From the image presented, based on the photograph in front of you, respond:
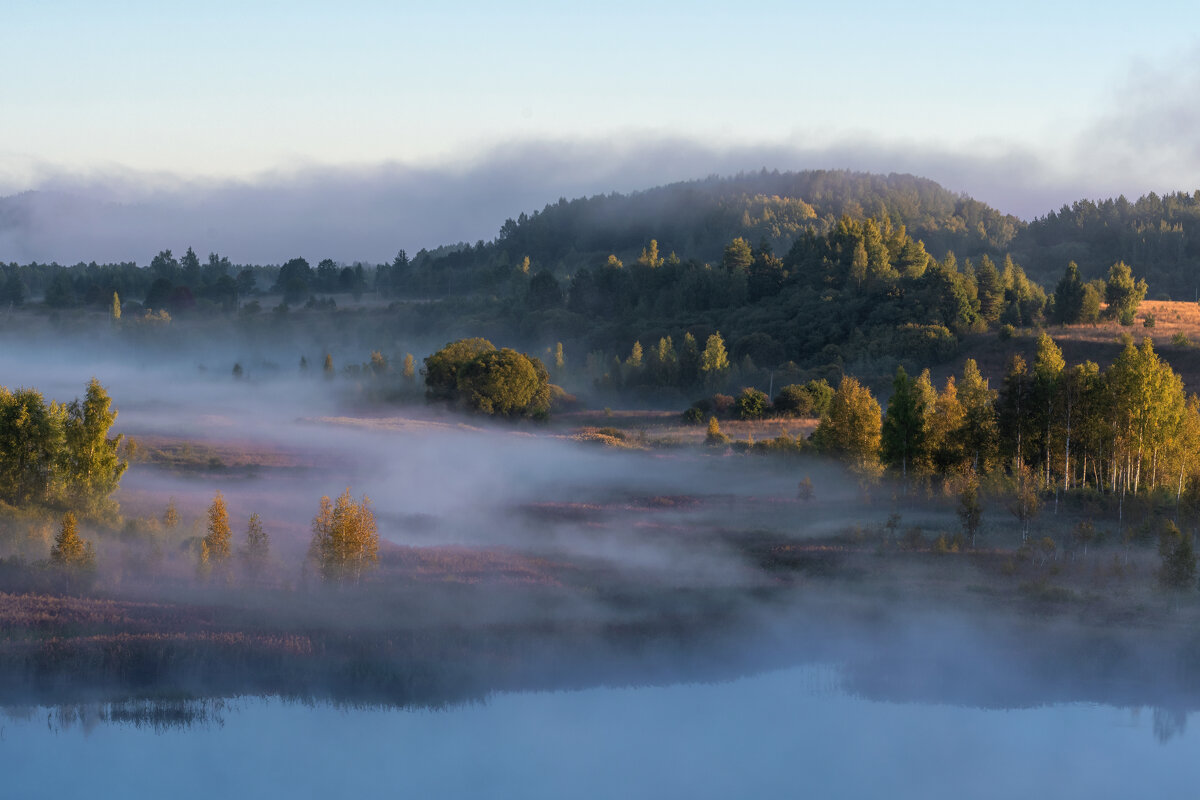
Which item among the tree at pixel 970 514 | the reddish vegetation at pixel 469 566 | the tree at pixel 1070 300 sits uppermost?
the tree at pixel 1070 300

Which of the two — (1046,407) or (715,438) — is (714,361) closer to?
(715,438)

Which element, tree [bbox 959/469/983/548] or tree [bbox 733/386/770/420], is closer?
tree [bbox 959/469/983/548]

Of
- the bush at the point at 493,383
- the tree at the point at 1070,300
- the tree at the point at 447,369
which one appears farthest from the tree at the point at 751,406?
the tree at the point at 1070,300

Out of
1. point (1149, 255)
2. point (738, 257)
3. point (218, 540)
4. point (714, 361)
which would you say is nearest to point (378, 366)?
point (714, 361)

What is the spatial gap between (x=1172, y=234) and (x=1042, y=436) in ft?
520

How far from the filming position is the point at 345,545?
113 feet

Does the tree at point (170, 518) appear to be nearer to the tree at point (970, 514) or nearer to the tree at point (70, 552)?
the tree at point (70, 552)

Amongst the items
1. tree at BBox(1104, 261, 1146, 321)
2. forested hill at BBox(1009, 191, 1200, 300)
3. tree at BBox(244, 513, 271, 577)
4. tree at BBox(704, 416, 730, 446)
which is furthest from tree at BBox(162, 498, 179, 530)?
forested hill at BBox(1009, 191, 1200, 300)

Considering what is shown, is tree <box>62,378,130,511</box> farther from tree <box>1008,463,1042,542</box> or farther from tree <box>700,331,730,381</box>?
tree <box>700,331,730,381</box>

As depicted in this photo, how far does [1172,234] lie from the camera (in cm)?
18550

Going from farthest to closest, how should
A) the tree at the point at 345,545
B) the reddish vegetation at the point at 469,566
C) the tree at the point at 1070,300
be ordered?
the tree at the point at 1070,300, the reddish vegetation at the point at 469,566, the tree at the point at 345,545

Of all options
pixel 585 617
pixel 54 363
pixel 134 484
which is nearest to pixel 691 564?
pixel 585 617

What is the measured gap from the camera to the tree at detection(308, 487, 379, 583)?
3447 cm

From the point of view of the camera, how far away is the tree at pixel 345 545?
34.5 m
